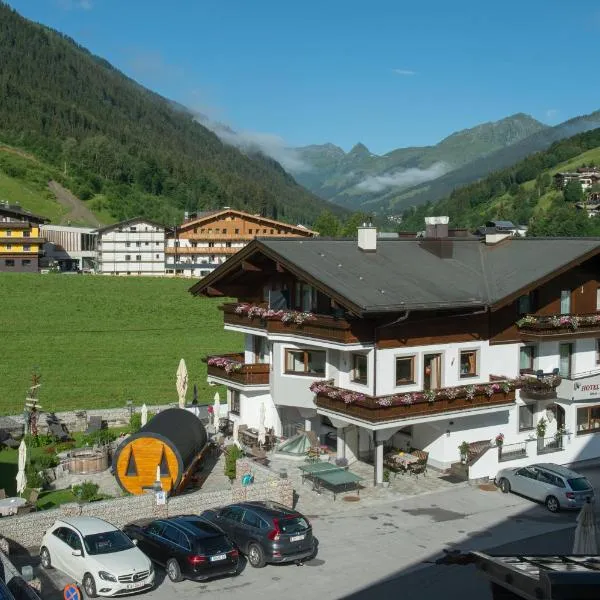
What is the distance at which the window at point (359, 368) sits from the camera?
27.5 metres

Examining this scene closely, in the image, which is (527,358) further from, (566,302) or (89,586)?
(89,586)

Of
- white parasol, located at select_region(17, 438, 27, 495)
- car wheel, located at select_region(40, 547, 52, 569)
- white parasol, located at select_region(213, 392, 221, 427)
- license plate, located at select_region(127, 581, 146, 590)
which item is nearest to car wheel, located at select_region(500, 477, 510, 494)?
white parasol, located at select_region(213, 392, 221, 427)

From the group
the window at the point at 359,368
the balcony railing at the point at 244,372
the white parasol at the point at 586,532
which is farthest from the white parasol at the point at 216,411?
the white parasol at the point at 586,532

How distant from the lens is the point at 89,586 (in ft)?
57.7

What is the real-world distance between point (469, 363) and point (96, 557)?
1603 centimetres

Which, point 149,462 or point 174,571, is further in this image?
point 149,462

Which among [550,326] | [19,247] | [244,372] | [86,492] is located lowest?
[86,492]

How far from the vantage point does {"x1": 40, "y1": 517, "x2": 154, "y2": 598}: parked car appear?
1748cm

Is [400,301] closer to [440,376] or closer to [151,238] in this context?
[440,376]

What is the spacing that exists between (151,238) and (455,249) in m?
81.1

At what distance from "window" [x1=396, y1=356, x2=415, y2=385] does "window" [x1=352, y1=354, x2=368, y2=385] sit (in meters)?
1.07

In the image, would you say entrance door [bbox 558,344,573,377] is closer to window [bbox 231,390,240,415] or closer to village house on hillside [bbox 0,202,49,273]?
window [bbox 231,390,240,415]

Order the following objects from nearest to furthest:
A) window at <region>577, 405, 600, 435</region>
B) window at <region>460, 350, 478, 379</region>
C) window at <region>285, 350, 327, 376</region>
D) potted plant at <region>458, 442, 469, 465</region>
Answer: potted plant at <region>458, 442, 469, 465</region>, window at <region>460, 350, 478, 379</region>, window at <region>285, 350, 327, 376</region>, window at <region>577, 405, 600, 435</region>

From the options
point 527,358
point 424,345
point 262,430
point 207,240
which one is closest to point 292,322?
point 424,345
